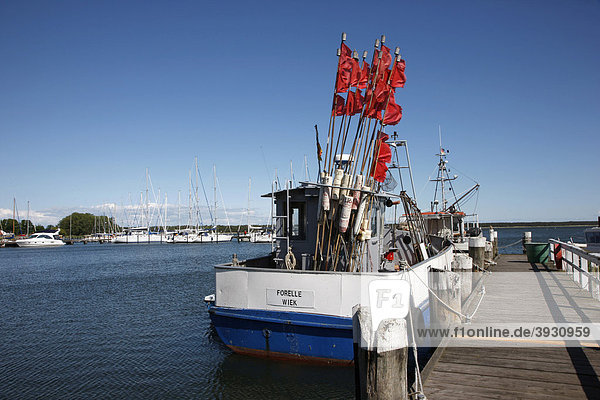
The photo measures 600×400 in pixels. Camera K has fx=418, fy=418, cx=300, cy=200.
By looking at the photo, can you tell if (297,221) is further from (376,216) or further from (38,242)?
(38,242)

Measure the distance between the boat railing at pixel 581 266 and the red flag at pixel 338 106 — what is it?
20.1 ft

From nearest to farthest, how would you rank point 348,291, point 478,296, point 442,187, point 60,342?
point 348,291 → point 478,296 → point 60,342 → point 442,187

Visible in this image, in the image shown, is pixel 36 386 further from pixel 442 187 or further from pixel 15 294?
pixel 442 187

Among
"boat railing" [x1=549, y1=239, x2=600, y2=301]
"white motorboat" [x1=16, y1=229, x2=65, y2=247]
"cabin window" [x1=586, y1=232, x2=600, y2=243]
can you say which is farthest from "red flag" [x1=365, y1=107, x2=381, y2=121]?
"white motorboat" [x1=16, y1=229, x2=65, y2=247]

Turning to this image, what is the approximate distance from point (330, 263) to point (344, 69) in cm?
467

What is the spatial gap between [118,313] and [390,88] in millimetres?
14666

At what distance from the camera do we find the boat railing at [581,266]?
9.04 m

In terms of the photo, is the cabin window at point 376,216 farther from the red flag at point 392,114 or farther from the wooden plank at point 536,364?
the wooden plank at point 536,364

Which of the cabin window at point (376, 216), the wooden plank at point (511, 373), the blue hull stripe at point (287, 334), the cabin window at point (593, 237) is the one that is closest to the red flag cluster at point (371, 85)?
the cabin window at point (376, 216)

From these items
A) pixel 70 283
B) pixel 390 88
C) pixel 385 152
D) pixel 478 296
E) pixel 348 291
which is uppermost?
pixel 390 88

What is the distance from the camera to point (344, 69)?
10.1 metres

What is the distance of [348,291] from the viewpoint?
8.35 meters

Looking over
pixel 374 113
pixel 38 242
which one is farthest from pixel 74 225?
pixel 374 113

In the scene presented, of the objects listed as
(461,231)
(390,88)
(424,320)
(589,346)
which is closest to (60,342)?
(424,320)
